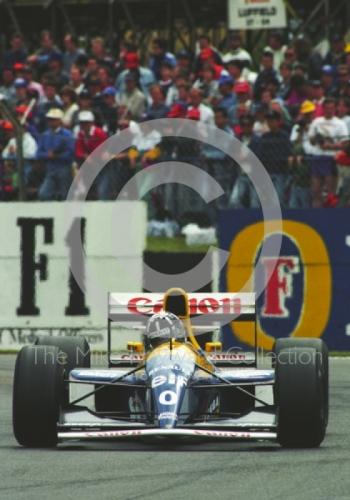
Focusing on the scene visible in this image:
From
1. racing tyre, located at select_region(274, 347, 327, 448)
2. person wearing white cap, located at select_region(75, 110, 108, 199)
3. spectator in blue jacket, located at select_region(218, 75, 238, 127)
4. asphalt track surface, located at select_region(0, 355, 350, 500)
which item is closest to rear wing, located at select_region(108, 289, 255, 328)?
asphalt track surface, located at select_region(0, 355, 350, 500)

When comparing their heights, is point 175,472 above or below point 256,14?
below

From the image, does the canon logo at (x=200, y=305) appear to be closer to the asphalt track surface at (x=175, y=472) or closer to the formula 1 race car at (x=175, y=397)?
the formula 1 race car at (x=175, y=397)

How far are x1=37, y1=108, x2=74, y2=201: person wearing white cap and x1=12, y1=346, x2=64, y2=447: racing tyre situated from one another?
802 cm

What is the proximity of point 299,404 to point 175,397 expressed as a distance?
74 centimetres

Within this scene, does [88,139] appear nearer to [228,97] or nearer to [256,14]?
[228,97]

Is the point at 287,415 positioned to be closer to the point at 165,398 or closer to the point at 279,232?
Answer: the point at 165,398

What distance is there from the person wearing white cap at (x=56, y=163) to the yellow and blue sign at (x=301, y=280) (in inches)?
97.1

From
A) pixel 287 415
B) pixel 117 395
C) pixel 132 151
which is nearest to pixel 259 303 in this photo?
pixel 132 151

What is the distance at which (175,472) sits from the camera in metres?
7.97

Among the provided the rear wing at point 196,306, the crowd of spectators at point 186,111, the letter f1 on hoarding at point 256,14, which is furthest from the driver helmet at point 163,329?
the letter f1 on hoarding at point 256,14

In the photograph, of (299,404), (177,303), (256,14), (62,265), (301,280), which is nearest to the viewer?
(299,404)

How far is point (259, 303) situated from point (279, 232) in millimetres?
776

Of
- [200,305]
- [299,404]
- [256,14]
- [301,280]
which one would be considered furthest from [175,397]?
[256,14]

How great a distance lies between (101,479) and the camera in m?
7.73
